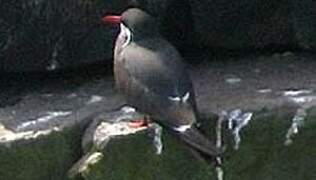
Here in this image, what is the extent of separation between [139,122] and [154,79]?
21 centimetres

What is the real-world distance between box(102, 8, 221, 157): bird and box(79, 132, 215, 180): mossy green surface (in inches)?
5.8

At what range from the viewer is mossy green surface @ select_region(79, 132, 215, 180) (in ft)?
12.9

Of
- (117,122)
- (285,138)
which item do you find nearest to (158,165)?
(117,122)

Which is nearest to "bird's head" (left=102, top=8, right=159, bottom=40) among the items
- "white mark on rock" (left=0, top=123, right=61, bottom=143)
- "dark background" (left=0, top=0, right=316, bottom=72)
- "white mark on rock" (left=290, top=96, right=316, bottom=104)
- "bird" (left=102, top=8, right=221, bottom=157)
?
"bird" (left=102, top=8, right=221, bottom=157)

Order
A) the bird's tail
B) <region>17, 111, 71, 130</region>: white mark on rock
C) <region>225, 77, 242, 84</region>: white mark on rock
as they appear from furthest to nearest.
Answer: <region>225, 77, 242, 84</region>: white mark on rock, <region>17, 111, 71, 130</region>: white mark on rock, the bird's tail

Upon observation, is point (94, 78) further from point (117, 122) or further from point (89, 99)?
point (117, 122)

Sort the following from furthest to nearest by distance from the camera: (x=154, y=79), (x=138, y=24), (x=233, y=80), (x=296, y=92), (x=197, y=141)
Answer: (x=233, y=80)
(x=296, y=92)
(x=138, y=24)
(x=154, y=79)
(x=197, y=141)

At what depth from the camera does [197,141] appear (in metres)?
3.75

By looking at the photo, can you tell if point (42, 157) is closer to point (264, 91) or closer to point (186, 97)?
point (186, 97)

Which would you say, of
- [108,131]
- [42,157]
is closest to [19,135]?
[42,157]

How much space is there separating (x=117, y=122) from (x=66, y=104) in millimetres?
293

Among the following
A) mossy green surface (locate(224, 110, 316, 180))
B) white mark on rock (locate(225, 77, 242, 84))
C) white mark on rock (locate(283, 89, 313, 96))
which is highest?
white mark on rock (locate(283, 89, 313, 96))

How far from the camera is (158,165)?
4.00 metres

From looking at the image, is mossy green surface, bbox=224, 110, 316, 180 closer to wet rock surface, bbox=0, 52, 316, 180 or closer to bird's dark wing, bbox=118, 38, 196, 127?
wet rock surface, bbox=0, 52, 316, 180
